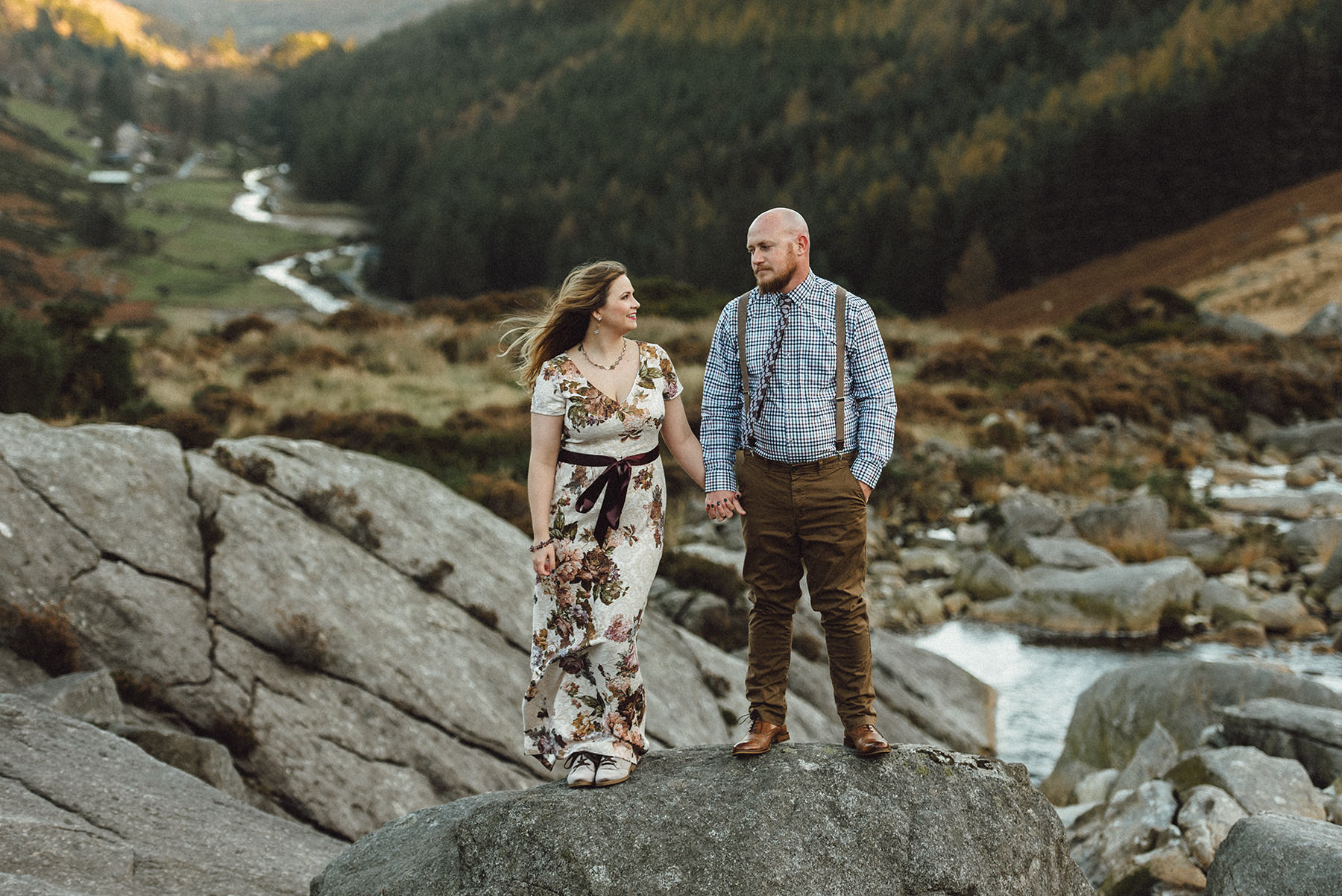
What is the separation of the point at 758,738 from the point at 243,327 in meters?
26.9

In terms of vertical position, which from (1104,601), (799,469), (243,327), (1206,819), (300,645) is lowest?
(243,327)

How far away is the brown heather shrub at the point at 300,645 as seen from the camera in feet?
21.4

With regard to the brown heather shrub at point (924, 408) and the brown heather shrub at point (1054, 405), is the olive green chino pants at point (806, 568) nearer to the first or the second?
the brown heather shrub at point (924, 408)

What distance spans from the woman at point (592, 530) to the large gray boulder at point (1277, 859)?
9.69ft

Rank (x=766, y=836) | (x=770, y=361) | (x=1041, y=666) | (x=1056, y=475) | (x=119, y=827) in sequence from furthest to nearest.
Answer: (x=1056, y=475), (x=1041, y=666), (x=119, y=827), (x=770, y=361), (x=766, y=836)

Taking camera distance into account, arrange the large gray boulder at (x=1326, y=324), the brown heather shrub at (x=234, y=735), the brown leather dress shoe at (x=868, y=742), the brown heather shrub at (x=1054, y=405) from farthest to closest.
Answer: the large gray boulder at (x=1326, y=324)
the brown heather shrub at (x=1054, y=405)
the brown heather shrub at (x=234, y=735)
the brown leather dress shoe at (x=868, y=742)

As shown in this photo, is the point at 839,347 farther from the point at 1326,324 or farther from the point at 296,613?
the point at 1326,324

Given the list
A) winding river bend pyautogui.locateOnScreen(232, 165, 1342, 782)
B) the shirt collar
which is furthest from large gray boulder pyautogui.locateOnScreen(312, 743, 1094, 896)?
winding river bend pyautogui.locateOnScreen(232, 165, 1342, 782)

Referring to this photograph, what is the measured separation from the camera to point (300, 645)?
21.4 ft

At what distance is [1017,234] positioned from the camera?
6184cm

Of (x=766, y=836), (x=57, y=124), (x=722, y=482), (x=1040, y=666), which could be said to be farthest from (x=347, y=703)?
(x=57, y=124)

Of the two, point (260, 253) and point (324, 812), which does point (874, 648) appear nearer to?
point (324, 812)

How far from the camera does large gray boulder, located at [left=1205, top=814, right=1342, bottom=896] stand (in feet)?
14.6

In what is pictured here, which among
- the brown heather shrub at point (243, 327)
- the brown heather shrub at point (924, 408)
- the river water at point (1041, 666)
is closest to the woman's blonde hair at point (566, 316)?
the river water at point (1041, 666)
